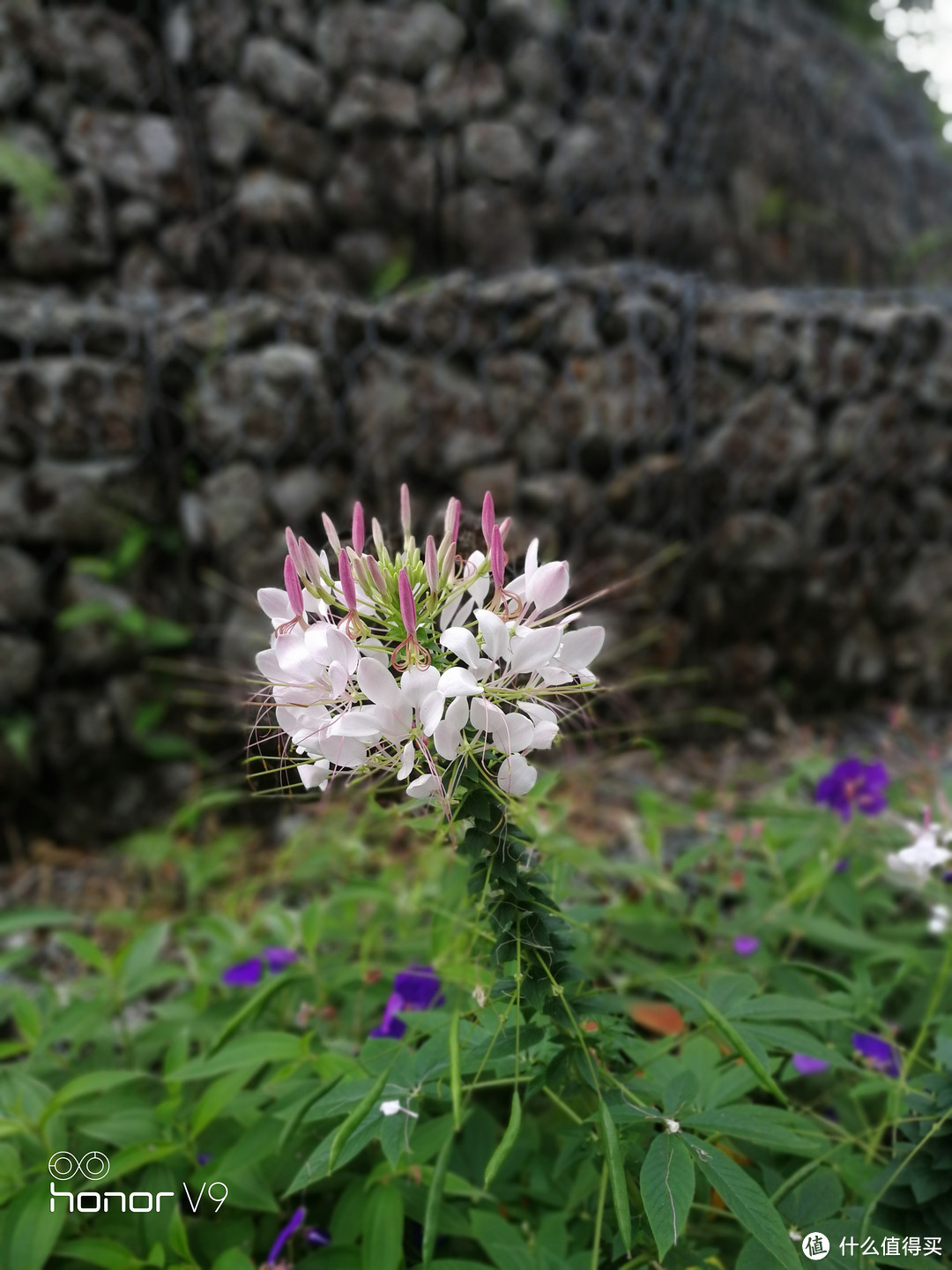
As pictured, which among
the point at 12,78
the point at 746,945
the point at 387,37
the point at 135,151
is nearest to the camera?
the point at 746,945

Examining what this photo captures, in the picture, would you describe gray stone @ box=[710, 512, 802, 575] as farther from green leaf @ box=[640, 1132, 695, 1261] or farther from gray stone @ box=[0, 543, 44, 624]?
green leaf @ box=[640, 1132, 695, 1261]

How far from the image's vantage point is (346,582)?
1.55 feet

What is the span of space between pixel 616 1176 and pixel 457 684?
0.28 metres

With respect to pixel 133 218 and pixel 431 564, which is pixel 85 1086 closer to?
pixel 431 564

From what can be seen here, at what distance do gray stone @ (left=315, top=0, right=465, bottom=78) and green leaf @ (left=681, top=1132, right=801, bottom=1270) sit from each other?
306 centimetres

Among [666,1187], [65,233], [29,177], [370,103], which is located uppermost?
[370,103]

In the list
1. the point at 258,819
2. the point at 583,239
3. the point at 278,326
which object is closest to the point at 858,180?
the point at 583,239

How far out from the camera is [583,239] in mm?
2971

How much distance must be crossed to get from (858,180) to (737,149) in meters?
1.21

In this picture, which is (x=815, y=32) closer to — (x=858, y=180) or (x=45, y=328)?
(x=858, y=180)

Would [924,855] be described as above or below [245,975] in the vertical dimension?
above

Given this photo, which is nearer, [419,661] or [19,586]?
[419,661]

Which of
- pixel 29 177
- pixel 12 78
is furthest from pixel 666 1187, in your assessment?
pixel 12 78

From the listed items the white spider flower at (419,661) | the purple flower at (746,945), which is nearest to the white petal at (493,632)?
the white spider flower at (419,661)
